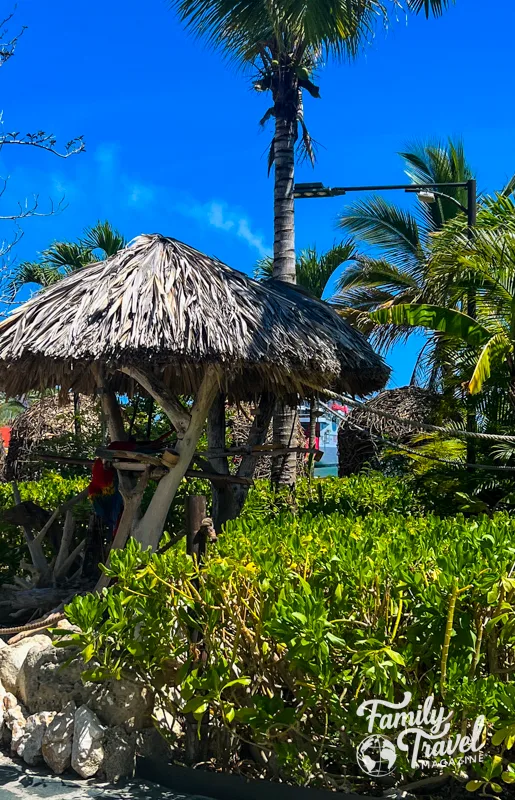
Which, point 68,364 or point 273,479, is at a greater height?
point 68,364

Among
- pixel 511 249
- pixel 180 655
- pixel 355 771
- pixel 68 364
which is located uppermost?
pixel 511 249

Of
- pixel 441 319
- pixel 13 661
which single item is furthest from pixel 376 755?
pixel 441 319

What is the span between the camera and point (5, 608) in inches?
289

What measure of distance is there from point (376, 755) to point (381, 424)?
40.8ft

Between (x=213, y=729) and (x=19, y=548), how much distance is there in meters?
5.39

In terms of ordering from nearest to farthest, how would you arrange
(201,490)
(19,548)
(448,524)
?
(448,524), (19,548), (201,490)

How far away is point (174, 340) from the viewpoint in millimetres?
6055

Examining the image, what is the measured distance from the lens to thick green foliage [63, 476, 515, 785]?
3377mm

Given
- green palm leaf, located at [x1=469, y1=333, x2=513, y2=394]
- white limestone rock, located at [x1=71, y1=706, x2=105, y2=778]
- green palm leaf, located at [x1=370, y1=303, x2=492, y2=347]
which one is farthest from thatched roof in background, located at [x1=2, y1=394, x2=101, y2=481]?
white limestone rock, located at [x1=71, y1=706, x2=105, y2=778]

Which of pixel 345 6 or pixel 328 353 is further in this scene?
pixel 345 6

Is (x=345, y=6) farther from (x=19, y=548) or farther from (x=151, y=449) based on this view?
(x=19, y=548)

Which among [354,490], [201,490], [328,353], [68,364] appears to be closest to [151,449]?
[68,364]

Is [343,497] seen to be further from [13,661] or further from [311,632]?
[311,632]

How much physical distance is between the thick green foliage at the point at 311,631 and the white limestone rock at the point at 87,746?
355 millimetres
